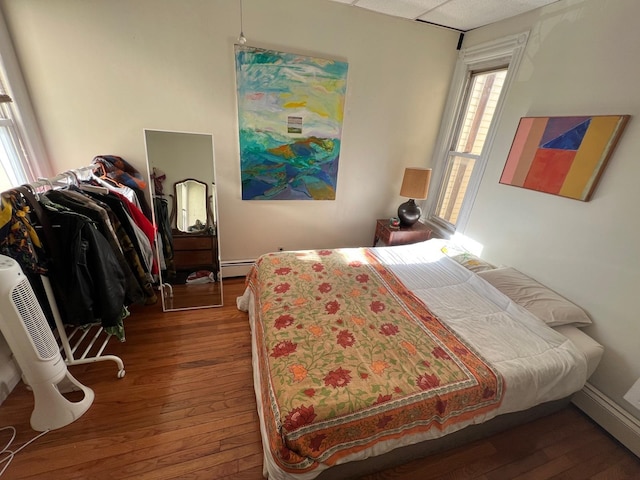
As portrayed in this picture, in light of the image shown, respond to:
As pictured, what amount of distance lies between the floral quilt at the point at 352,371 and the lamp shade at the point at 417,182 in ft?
3.77

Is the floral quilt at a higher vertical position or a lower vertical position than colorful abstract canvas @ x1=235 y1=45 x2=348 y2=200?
lower

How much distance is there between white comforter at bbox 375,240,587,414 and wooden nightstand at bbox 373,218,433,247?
0.59 m

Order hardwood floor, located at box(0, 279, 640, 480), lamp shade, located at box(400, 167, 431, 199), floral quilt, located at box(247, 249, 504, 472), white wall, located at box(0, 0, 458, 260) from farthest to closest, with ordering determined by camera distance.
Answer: lamp shade, located at box(400, 167, 431, 199) → white wall, located at box(0, 0, 458, 260) → hardwood floor, located at box(0, 279, 640, 480) → floral quilt, located at box(247, 249, 504, 472)

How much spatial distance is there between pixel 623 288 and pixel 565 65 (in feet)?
4.74

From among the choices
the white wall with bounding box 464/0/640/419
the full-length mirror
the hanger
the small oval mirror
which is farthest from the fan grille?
the white wall with bounding box 464/0/640/419

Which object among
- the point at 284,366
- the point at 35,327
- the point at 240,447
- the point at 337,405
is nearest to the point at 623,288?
the point at 337,405

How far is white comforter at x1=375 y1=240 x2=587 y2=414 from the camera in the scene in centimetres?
126

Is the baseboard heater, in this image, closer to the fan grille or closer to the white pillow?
the fan grille

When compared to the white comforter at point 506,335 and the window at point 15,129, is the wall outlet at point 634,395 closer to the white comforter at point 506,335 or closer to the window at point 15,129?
the white comforter at point 506,335

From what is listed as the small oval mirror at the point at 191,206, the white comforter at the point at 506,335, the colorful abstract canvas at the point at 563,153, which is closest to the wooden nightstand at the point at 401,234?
the white comforter at the point at 506,335

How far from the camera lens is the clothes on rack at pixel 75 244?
1104 mm

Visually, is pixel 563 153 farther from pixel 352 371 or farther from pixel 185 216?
pixel 185 216

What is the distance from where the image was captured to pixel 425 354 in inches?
50.3

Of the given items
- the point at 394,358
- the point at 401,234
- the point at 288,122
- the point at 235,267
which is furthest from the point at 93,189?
the point at 401,234
